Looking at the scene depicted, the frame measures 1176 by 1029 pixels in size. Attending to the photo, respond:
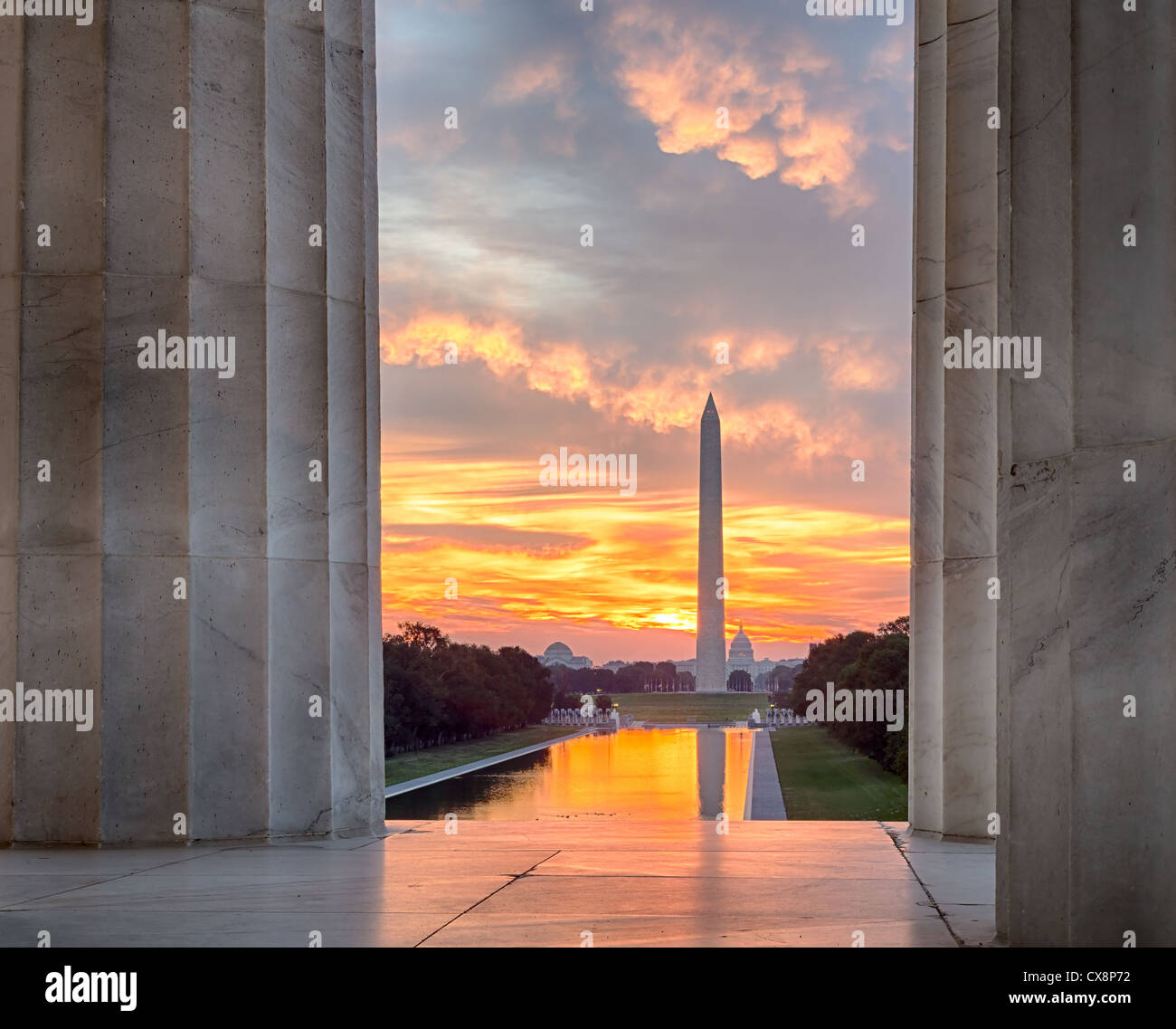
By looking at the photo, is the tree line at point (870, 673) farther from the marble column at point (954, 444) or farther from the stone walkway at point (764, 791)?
the marble column at point (954, 444)

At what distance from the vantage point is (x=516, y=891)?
1595cm

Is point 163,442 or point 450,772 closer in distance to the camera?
point 163,442

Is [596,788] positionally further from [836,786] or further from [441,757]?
[441,757]

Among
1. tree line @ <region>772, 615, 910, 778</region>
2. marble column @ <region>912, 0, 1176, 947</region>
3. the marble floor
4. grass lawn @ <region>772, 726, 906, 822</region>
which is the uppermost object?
marble column @ <region>912, 0, 1176, 947</region>

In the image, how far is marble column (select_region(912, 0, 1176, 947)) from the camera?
1189cm

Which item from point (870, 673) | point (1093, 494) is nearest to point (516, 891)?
point (1093, 494)

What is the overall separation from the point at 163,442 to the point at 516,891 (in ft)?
31.1

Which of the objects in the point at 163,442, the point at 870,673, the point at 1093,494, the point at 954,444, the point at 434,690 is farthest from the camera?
the point at 434,690

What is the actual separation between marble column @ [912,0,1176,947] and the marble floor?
1605 millimetres

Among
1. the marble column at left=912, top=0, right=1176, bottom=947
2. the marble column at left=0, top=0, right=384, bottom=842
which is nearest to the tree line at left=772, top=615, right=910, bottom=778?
the marble column at left=0, top=0, right=384, bottom=842

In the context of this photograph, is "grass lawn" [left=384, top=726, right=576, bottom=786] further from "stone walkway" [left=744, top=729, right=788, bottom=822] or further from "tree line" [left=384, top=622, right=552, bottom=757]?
"stone walkway" [left=744, top=729, right=788, bottom=822]
